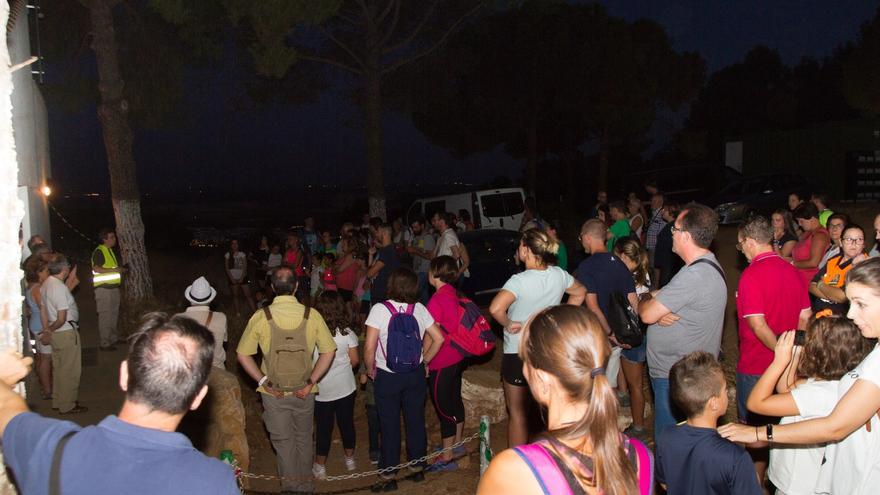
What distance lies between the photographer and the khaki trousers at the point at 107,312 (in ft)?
34.1

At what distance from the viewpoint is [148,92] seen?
1560 cm

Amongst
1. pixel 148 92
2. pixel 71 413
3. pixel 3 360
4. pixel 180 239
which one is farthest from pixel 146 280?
pixel 180 239

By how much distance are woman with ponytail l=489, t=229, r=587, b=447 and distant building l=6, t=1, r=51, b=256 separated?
8219 millimetres

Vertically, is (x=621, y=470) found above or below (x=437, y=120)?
below

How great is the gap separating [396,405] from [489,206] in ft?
38.2

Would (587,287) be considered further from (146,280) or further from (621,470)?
(146,280)

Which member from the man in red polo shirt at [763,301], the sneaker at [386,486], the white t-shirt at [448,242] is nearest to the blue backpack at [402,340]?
the sneaker at [386,486]

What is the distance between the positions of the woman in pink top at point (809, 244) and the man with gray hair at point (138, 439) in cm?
652

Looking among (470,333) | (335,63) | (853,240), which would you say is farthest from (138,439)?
(335,63)

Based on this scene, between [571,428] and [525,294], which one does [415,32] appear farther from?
[571,428]

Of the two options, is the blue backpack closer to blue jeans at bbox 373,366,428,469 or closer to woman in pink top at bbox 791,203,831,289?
blue jeans at bbox 373,366,428,469

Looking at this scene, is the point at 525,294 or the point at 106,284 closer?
the point at 525,294

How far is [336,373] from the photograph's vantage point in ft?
20.0

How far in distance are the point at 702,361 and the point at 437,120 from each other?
25.8m
